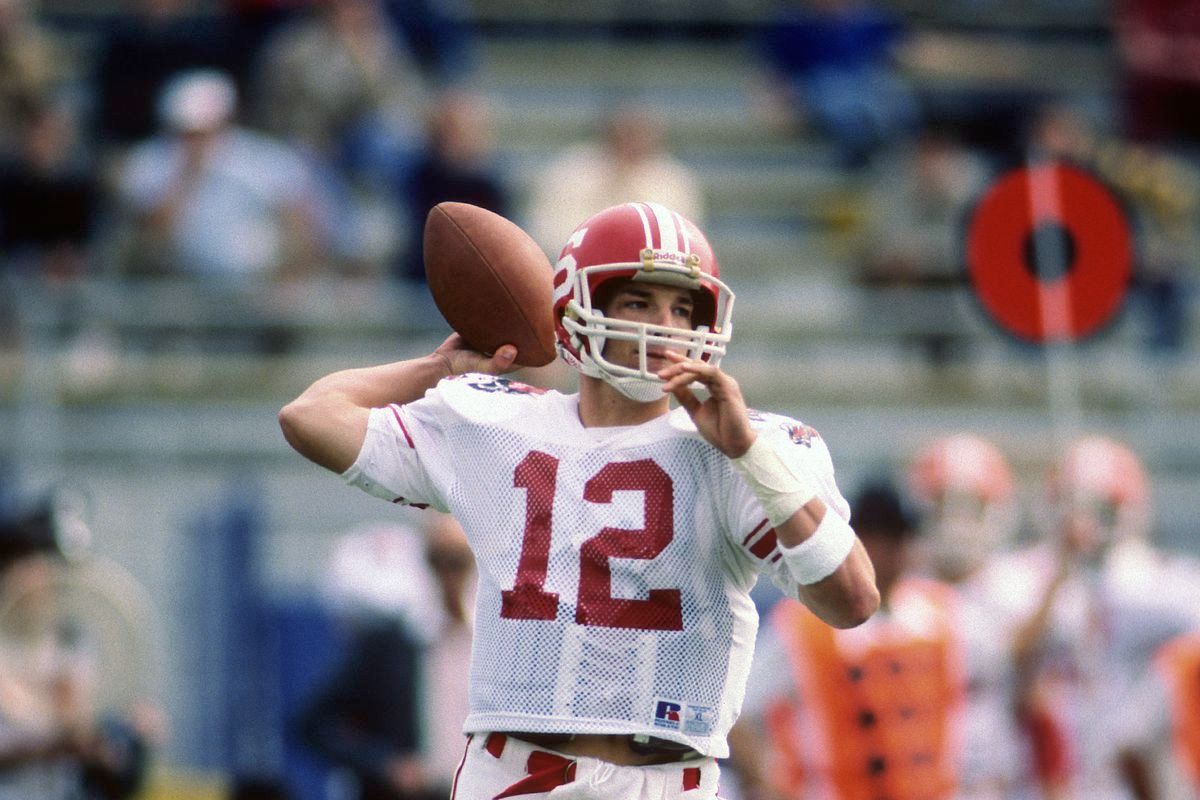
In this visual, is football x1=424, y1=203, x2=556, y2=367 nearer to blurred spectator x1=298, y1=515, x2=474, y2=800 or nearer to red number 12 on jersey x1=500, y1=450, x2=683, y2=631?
red number 12 on jersey x1=500, y1=450, x2=683, y2=631

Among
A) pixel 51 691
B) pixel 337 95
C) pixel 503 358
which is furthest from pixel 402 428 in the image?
pixel 337 95

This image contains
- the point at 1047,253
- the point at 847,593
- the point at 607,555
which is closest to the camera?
the point at 847,593

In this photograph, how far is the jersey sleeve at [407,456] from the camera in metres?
4.09

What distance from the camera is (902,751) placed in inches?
265

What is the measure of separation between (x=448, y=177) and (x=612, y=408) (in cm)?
622

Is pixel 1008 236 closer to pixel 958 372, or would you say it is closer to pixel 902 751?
pixel 902 751

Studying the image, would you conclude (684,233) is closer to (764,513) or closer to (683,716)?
(764,513)

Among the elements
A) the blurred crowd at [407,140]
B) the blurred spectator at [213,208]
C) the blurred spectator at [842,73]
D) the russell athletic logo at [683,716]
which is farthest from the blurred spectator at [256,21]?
the russell athletic logo at [683,716]

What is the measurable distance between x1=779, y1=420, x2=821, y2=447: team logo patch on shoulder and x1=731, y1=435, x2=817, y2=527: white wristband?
0.18 m

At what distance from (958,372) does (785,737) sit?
4.07 metres

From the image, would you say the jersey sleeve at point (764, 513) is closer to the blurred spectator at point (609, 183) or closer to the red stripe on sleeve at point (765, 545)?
the red stripe on sleeve at point (765, 545)

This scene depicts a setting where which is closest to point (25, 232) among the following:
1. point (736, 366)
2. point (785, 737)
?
point (736, 366)

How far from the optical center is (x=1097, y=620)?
7.40m

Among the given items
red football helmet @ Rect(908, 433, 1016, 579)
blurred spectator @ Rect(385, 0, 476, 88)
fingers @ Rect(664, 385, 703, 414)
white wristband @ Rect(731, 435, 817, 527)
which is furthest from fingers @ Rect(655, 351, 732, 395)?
blurred spectator @ Rect(385, 0, 476, 88)
